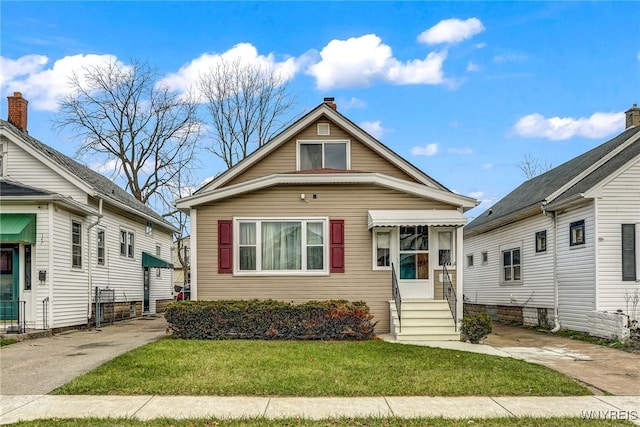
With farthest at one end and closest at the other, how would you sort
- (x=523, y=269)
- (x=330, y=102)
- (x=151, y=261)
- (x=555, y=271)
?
1. (x=151, y=261)
2. (x=523, y=269)
3. (x=330, y=102)
4. (x=555, y=271)

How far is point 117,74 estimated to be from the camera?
117ft

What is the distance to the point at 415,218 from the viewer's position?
47.4ft

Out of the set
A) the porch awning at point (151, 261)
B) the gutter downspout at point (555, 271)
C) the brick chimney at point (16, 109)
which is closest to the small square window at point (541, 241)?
the gutter downspout at point (555, 271)

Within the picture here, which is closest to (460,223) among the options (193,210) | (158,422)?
(193,210)

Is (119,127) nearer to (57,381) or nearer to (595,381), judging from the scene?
(57,381)

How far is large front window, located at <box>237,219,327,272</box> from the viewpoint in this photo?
49.3 ft

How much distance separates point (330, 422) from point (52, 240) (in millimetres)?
11162

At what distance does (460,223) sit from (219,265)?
21.2 feet

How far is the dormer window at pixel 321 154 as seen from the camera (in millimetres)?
16797

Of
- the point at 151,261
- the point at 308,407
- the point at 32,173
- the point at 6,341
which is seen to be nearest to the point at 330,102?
the point at 32,173

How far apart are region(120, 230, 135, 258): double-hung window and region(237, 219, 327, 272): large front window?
25.4 ft

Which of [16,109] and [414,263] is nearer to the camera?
[414,263]

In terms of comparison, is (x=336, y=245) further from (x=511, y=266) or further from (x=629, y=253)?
(x=511, y=266)

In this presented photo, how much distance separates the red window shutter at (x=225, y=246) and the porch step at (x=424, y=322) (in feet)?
14.6
